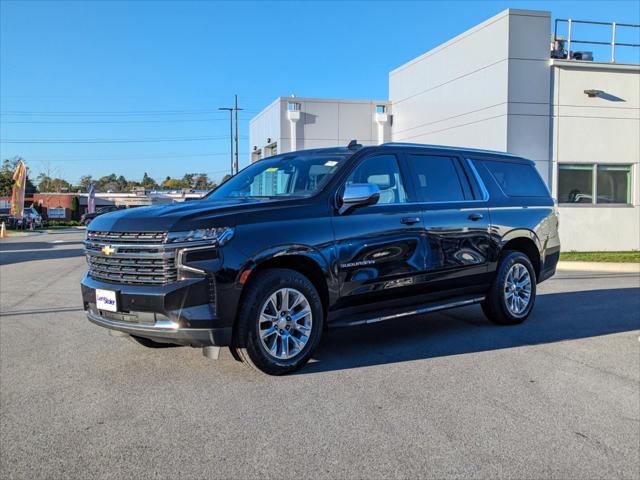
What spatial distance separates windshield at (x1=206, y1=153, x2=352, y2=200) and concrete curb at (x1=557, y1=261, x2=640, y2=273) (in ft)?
32.5

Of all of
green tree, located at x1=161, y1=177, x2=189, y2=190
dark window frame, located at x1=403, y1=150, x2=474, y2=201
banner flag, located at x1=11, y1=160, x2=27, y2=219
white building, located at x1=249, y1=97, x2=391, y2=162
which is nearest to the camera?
dark window frame, located at x1=403, y1=150, x2=474, y2=201

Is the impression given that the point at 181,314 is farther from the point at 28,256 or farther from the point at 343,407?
the point at 28,256

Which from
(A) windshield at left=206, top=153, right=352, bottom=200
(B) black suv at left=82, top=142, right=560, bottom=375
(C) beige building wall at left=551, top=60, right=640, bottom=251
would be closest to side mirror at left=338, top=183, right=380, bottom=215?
(B) black suv at left=82, top=142, right=560, bottom=375

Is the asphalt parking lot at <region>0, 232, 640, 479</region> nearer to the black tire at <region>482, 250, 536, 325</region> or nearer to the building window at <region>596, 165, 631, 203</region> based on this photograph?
the black tire at <region>482, 250, 536, 325</region>

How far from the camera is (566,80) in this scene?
16969 millimetres

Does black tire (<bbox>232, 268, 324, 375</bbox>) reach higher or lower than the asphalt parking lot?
higher

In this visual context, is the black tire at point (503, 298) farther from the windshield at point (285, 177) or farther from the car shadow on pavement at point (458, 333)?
the windshield at point (285, 177)

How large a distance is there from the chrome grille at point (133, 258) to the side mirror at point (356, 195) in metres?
1.62

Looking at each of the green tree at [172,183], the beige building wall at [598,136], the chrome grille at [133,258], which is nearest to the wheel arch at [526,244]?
the chrome grille at [133,258]

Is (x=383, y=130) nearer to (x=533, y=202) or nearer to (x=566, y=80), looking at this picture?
(x=566, y=80)

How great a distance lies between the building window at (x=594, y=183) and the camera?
17234mm

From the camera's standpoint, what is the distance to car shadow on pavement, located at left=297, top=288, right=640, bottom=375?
224 inches

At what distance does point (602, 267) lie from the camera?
45.1 feet

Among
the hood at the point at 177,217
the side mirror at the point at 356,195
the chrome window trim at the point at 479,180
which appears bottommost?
the hood at the point at 177,217
